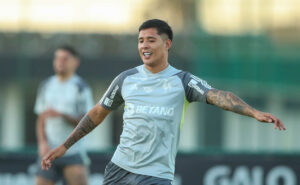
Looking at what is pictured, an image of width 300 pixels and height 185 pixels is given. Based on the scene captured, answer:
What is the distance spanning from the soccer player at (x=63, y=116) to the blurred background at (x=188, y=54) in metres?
8.08

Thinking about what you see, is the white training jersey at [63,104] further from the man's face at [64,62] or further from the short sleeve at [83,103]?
the man's face at [64,62]

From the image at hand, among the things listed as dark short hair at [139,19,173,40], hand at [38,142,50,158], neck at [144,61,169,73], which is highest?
dark short hair at [139,19,173,40]

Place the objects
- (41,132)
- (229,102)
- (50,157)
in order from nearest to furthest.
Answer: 1. (229,102)
2. (50,157)
3. (41,132)

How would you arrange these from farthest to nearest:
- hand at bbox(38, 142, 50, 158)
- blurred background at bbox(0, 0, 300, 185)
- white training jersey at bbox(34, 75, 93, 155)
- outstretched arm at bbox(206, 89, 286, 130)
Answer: blurred background at bbox(0, 0, 300, 185), white training jersey at bbox(34, 75, 93, 155), hand at bbox(38, 142, 50, 158), outstretched arm at bbox(206, 89, 286, 130)

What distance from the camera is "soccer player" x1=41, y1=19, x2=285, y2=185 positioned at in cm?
653

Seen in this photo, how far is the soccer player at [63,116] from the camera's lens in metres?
9.56

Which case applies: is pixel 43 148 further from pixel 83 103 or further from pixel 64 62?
pixel 64 62

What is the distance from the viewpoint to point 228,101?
20.9 feet

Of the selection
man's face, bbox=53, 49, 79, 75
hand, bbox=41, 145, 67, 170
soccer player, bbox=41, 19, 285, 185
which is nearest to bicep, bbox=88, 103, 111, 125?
soccer player, bbox=41, 19, 285, 185

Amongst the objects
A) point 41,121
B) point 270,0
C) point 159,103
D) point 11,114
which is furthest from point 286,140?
point 159,103

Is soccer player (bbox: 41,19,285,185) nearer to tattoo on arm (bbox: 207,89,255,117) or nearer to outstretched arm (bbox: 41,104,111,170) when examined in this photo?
tattoo on arm (bbox: 207,89,255,117)

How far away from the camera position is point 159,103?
6.55 m

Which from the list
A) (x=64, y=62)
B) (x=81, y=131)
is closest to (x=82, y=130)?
(x=81, y=131)

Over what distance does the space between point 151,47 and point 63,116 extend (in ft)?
10.7
